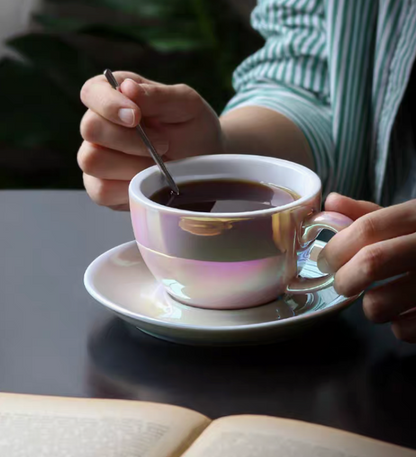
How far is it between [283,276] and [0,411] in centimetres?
24

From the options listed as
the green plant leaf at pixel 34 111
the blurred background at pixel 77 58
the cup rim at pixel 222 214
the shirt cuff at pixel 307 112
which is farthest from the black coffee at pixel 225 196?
the green plant leaf at pixel 34 111

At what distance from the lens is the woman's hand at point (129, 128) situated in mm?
636

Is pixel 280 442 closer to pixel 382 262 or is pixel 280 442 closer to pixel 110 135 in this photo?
pixel 382 262

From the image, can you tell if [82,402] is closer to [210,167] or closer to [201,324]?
[201,324]

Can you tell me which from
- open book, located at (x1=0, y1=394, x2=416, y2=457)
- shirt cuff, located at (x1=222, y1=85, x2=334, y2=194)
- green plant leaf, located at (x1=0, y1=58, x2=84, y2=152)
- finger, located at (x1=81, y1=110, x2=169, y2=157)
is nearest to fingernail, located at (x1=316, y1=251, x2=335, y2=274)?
open book, located at (x1=0, y1=394, x2=416, y2=457)

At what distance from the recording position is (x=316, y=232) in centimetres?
53

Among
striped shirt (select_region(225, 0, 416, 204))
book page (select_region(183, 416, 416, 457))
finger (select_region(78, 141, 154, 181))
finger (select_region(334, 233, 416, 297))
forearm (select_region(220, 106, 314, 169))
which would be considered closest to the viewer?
book page (select_region(183, 416, 416, 457))

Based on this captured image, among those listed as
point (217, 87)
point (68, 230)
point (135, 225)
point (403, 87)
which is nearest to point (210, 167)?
point (135, 225)

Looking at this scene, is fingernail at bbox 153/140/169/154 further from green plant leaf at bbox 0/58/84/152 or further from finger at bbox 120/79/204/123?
green plant leaf at bbox 0/58/84/152

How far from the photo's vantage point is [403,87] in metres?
0.96

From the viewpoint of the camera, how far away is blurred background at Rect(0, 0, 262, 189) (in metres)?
2.11

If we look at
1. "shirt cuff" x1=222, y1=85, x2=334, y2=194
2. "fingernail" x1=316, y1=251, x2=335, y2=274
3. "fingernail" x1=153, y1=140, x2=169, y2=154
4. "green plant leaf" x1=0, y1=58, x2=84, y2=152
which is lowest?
"green plant leaf" x1=0, y1=58, x2=84, y2=152

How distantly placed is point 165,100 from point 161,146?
67 mm

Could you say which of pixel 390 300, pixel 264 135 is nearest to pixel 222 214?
pixel 390 300
